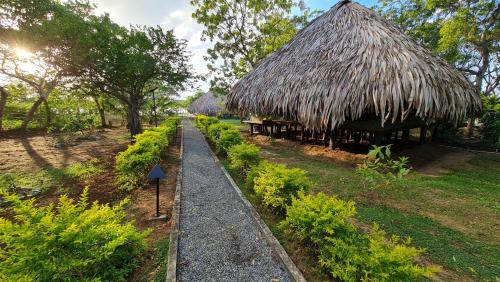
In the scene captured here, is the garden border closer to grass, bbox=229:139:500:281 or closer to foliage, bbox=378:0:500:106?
grass, bbox=229:139:500:281

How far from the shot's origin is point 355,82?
7.14 meters

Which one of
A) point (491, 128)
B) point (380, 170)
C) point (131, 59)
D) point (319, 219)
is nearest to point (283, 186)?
point (319, 219)

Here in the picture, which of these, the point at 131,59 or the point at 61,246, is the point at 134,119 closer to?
the point at 131,59

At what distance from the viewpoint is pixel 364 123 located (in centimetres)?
946

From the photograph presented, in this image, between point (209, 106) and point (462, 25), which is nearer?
point (462, 25)

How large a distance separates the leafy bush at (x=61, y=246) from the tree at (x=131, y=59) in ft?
36.8

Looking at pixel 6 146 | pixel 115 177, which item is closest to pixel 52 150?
pixel 6 146

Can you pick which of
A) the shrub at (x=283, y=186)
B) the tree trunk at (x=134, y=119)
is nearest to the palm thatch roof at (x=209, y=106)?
the tree trunk at (x=134, y=119)

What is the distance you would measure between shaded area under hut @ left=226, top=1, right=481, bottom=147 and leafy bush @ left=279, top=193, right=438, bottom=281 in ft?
15.1

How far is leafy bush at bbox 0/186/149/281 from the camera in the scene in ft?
6.99

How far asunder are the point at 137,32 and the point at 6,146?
996 centimetres

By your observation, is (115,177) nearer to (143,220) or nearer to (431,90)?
(143,220)

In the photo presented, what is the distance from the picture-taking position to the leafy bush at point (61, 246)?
2131 millimetres

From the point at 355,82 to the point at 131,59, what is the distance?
1126 cm
